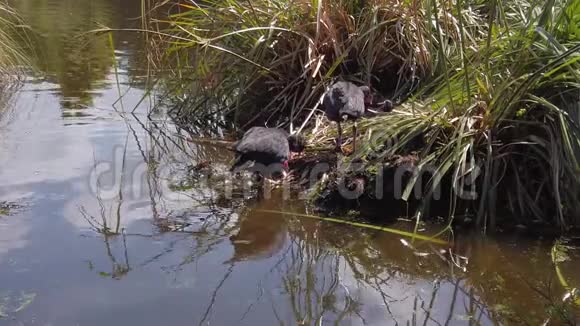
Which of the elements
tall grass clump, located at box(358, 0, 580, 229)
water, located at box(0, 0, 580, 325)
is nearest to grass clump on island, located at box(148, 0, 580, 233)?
tall grass clump, located at box(358, 0, 580, 229)

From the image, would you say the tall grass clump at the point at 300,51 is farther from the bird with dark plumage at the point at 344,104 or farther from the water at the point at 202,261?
the water at the point at 202,261

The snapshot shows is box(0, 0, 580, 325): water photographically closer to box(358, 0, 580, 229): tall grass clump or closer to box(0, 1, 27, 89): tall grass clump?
box(358, 0, 580, 229): tall grass clump

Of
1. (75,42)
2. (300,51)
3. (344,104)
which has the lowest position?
(344,104)

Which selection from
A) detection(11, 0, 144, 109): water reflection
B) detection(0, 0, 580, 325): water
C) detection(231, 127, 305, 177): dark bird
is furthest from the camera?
detection(11, 0, 144, 109): water reflection

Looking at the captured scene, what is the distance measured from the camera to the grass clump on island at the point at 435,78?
137 inches

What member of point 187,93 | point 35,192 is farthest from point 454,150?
point 187,93

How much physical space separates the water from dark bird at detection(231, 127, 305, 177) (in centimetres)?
19

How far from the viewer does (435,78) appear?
15.5 feet

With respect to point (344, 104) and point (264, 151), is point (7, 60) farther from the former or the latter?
point (344, 104)

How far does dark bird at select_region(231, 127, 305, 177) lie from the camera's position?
387 cm

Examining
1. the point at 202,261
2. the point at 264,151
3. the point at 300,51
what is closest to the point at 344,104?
the point at 264,151

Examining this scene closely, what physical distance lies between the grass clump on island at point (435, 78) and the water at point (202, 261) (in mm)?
420

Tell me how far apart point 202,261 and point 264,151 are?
1.02m

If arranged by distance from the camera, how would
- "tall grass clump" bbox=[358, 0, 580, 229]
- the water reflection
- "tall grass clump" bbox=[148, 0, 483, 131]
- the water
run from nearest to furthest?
the water, "tall grass clump" bbox=[358, 0, 580, 229], "tall grass clump" bbox=[148, 0, 483, 131], the water reflection
